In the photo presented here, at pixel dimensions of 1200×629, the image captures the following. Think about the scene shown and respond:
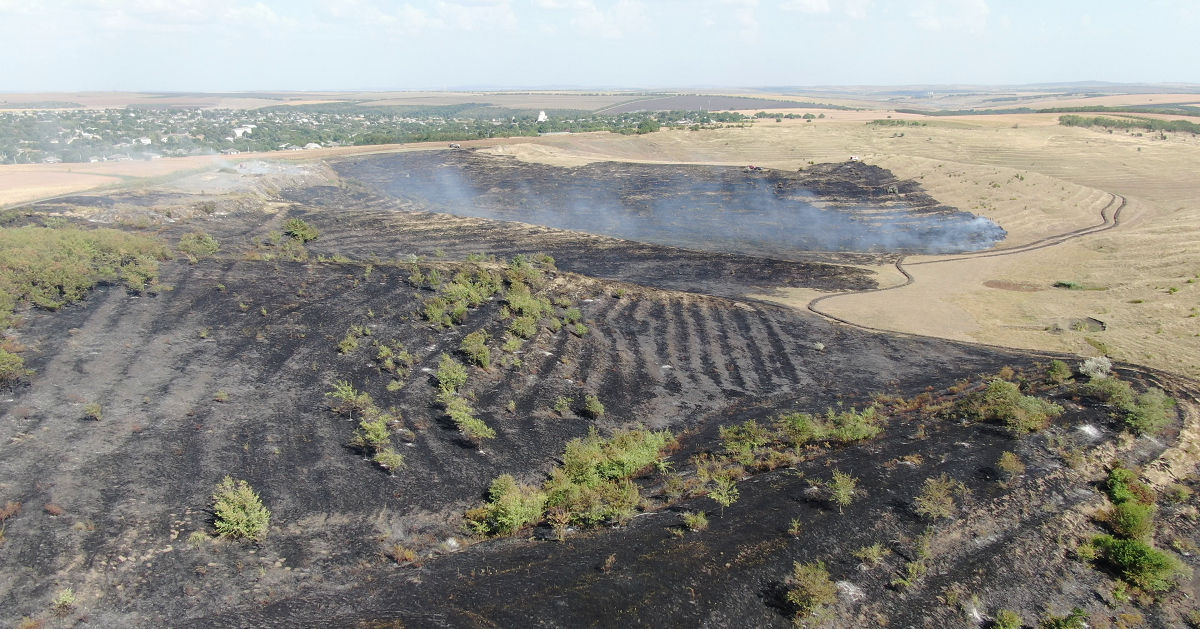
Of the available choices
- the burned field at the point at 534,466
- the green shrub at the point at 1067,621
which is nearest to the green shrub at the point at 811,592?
the burned field at the point at 534,466

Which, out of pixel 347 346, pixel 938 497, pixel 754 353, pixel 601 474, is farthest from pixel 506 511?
pixel 754 353

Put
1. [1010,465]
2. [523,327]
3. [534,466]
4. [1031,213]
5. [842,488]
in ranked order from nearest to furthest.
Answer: [842,488] < [1010,465] < [534,466] < [523,327] < [1031,213]

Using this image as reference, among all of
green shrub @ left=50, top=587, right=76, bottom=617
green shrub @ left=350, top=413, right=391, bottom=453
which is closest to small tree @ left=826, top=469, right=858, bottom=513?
green shrub @ left=350, top=413, right=391, bottom=453

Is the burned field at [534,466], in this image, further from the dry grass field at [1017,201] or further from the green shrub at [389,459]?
the dry grass field at [1017,201]

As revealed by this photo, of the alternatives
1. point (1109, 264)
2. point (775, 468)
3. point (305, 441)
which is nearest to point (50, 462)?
point (305, 441)

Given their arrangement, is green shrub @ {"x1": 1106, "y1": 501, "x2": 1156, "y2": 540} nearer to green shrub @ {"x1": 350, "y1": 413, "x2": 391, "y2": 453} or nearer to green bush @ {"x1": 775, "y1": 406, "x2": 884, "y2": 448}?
green bush @ {"x1": 775, "y1": 406, "x2": 884, "y2": 448}

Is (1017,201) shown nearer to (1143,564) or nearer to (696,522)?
(1143,564)
